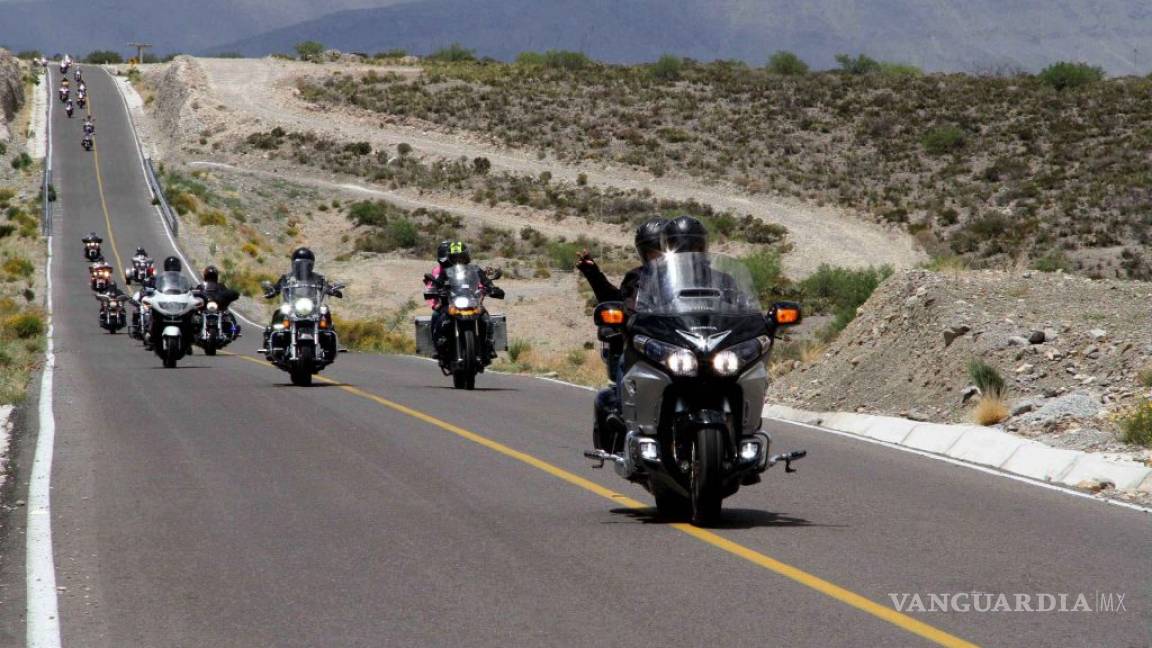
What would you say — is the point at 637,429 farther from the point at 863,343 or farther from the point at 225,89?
the point at 225,89

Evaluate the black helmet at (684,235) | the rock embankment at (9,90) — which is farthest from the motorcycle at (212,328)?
the rock embankment at (9,90)

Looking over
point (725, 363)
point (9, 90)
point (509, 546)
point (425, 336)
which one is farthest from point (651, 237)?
point (9, 90)

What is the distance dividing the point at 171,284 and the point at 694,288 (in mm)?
18900

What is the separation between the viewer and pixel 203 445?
50.0 feet

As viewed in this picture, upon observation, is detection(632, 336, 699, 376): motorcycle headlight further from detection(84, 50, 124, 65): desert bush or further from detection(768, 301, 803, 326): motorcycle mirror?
detection(84, 50, 124, 65): desert bush

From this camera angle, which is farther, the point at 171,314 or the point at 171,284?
the point at 171,284

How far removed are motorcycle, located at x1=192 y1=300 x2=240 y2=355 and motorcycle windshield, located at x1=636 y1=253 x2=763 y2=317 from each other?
21544mm

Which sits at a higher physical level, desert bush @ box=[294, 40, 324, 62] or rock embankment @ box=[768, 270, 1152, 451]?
desert bush @ box=[294, 40, 324, 62]

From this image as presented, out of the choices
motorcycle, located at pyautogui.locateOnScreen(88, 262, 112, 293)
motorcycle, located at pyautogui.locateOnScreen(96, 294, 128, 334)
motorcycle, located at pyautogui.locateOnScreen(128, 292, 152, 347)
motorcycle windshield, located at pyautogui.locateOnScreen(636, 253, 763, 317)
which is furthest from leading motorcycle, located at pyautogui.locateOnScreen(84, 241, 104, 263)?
motorcycle windshield, located at pyautogui.locateOnScreen(636, 253, 763, 317)

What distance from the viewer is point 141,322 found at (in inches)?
1314

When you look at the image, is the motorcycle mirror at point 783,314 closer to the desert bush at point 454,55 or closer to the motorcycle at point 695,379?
the motorcycle at point 695,379

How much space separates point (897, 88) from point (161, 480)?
296ft

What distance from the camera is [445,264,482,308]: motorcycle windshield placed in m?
22.1

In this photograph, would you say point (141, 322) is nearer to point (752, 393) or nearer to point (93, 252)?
point (93, 252)
